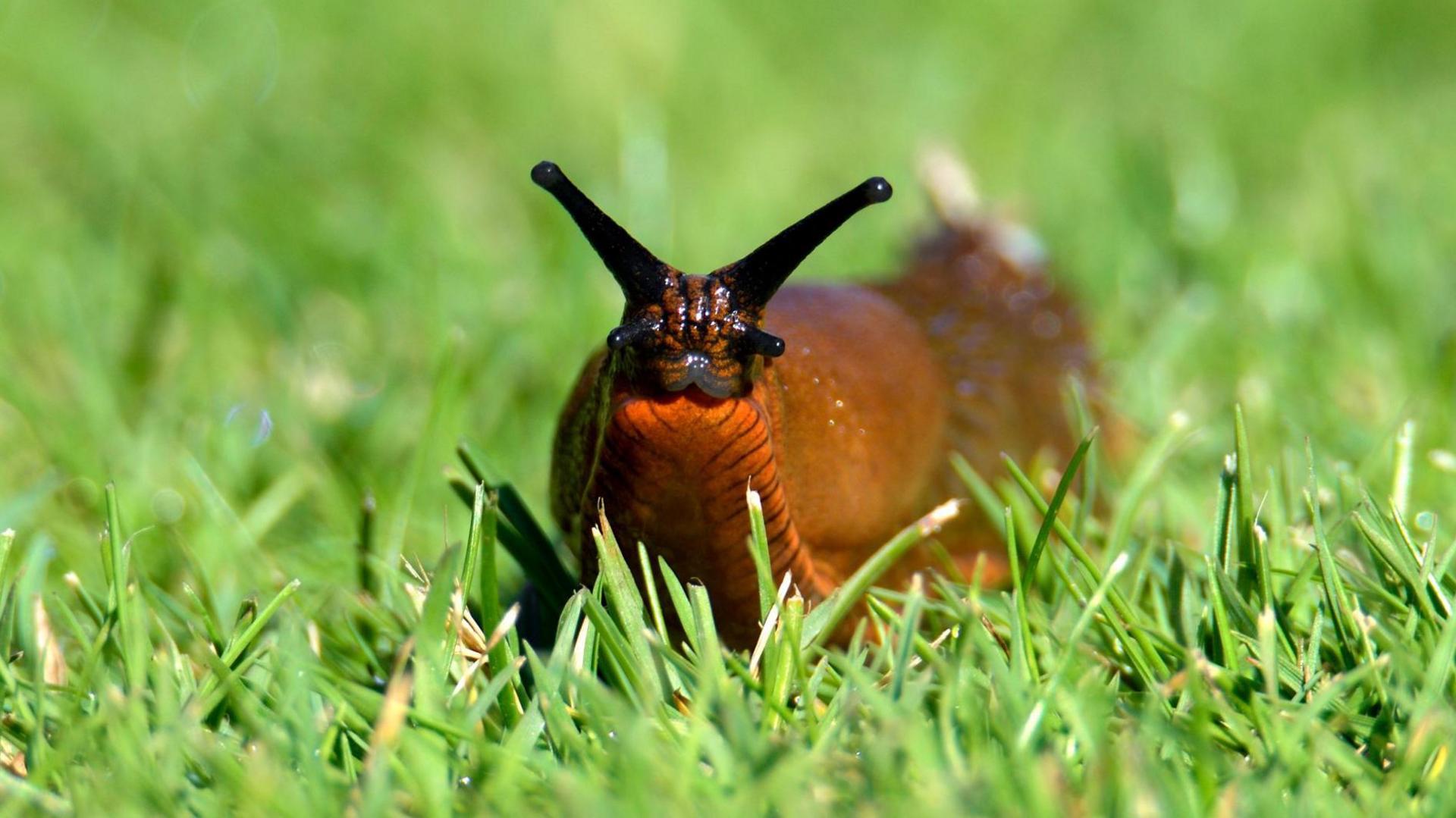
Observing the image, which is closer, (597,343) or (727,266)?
(727,266)

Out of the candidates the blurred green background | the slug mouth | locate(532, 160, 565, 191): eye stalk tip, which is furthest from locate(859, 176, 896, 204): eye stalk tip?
the blurred green background

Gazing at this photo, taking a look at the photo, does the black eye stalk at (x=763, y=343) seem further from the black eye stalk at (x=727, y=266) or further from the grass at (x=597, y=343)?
the grass at (x=597, y=343)

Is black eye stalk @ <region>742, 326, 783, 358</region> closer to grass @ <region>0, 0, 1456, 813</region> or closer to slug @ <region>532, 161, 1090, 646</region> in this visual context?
slug @ <region>532, 161, 1090, 646</region>

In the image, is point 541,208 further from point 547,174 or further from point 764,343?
point 764,343

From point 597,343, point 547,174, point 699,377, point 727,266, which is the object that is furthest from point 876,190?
point 597,343

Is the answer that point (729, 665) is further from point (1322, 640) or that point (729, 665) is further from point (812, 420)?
point (1322, 640)

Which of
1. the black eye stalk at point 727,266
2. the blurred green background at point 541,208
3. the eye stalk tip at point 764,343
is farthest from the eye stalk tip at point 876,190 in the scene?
the blurred green background at point 541,208

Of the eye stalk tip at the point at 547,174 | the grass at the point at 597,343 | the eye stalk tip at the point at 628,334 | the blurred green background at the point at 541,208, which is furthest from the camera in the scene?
the blurred green background at the point at 541,208
